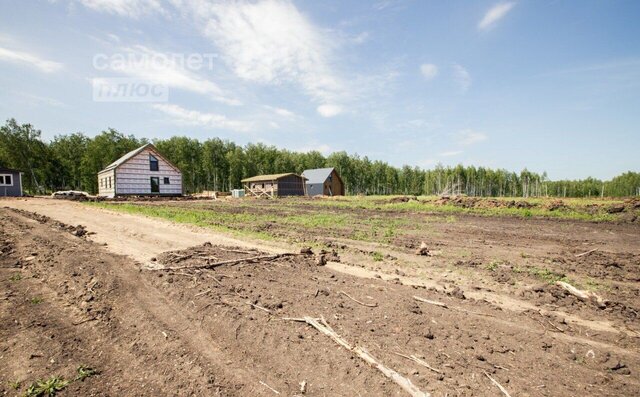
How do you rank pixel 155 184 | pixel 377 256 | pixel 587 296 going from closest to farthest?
pixel 587 296 → pixel 377 256 → pixel 155 184

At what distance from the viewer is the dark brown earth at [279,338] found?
144 inches

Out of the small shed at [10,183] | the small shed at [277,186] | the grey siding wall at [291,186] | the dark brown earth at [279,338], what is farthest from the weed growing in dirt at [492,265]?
the small shed at [10,183]

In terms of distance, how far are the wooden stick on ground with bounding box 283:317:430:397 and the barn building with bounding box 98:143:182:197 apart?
49.2 meters

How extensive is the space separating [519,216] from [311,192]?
44178 mm

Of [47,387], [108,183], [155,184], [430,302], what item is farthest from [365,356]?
[108,183]

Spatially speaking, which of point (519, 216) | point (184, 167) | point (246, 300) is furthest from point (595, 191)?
point (246, 300)

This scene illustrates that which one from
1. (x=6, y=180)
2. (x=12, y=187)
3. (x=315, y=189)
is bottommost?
(x=315, y=189)

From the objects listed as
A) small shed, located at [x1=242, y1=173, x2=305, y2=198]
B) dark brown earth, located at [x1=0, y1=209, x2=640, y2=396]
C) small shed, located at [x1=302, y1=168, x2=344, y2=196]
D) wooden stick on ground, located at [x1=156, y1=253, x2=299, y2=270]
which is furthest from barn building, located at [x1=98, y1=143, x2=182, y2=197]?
wooden stick on ground, located at [x1=156, y1=253, x2=299, y2=270]

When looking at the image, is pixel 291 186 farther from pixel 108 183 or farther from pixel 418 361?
pixel 418 361

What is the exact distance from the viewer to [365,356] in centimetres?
407

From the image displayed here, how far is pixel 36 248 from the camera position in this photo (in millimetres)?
9953

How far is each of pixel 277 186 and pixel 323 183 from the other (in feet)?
32.6

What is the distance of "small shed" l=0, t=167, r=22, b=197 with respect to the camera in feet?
134

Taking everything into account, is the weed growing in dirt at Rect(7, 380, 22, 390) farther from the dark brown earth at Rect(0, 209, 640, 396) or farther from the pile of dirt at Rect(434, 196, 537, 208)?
the pile of dirt at Rect(434, 196, 537, 208)
